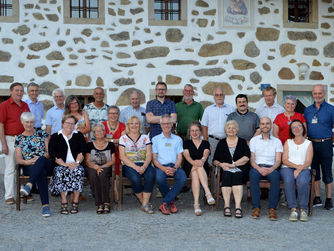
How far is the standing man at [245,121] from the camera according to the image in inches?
214

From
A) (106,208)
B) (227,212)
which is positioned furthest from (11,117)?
(227,212)

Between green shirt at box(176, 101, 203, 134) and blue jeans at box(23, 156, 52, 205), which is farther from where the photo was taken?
green shirt at box(176, 101, 203, 134)

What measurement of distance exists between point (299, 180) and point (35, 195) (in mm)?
3468

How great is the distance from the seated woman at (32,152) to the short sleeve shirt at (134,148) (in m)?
0.91

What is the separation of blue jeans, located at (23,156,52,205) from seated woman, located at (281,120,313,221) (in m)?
2.70

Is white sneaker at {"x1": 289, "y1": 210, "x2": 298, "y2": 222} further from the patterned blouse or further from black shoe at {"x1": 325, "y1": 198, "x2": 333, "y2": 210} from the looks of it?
the patterned blouse

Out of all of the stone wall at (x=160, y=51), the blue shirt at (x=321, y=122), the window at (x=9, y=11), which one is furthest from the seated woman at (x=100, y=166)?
the window at (x=9, y=11)

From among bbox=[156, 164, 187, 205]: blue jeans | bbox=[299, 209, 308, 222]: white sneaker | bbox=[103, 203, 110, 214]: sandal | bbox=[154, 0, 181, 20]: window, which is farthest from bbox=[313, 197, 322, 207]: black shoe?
bbox=[154, 0, 181, 20]: window

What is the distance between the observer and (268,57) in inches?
321

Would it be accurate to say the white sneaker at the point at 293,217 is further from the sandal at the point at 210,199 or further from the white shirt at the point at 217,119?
the white shirt at the point at 217,119

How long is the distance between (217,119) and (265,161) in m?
1.12

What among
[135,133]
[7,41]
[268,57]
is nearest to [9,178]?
[135,133]

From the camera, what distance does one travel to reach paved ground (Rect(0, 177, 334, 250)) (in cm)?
351

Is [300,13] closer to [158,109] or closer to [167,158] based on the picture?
[158,109]
